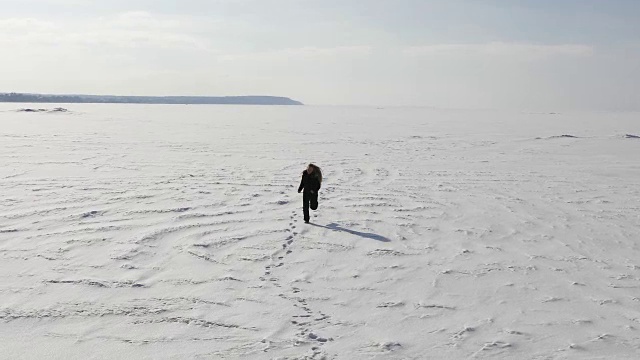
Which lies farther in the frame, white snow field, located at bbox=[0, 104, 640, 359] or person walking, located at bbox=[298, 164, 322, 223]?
person walking, located at bbox=[298, 164, 322, 223]

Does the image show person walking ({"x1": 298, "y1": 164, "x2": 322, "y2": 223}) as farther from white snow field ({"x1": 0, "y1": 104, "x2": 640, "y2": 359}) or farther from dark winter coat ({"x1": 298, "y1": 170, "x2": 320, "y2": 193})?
white snow field ({"x1": 0, "y1": 104, "x2": 640, "y2": 359})

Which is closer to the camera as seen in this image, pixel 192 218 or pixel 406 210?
pixel 192 218

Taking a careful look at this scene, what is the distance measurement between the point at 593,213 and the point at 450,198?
256 cm

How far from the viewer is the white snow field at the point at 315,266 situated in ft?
14.6

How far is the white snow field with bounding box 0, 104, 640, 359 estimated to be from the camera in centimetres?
445

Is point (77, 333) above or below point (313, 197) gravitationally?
below

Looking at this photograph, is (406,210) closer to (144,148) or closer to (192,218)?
(192,218)

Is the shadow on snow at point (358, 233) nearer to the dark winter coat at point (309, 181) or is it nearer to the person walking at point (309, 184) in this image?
the person walking at point (309, 184)

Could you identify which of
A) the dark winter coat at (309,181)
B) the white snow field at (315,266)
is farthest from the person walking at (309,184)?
the white snow field at (315,266)

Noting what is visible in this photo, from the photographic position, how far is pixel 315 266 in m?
6.37

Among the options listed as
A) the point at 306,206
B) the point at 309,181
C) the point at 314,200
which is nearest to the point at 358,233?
the point at 306,206

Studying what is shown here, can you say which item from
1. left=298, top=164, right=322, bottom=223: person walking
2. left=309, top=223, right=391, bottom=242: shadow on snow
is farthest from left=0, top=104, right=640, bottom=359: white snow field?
left=298, top=164, right=322, bottom=223: person walking

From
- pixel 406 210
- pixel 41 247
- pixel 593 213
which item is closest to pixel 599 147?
pixel 593 213

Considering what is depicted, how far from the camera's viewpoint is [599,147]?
22.4 metres
